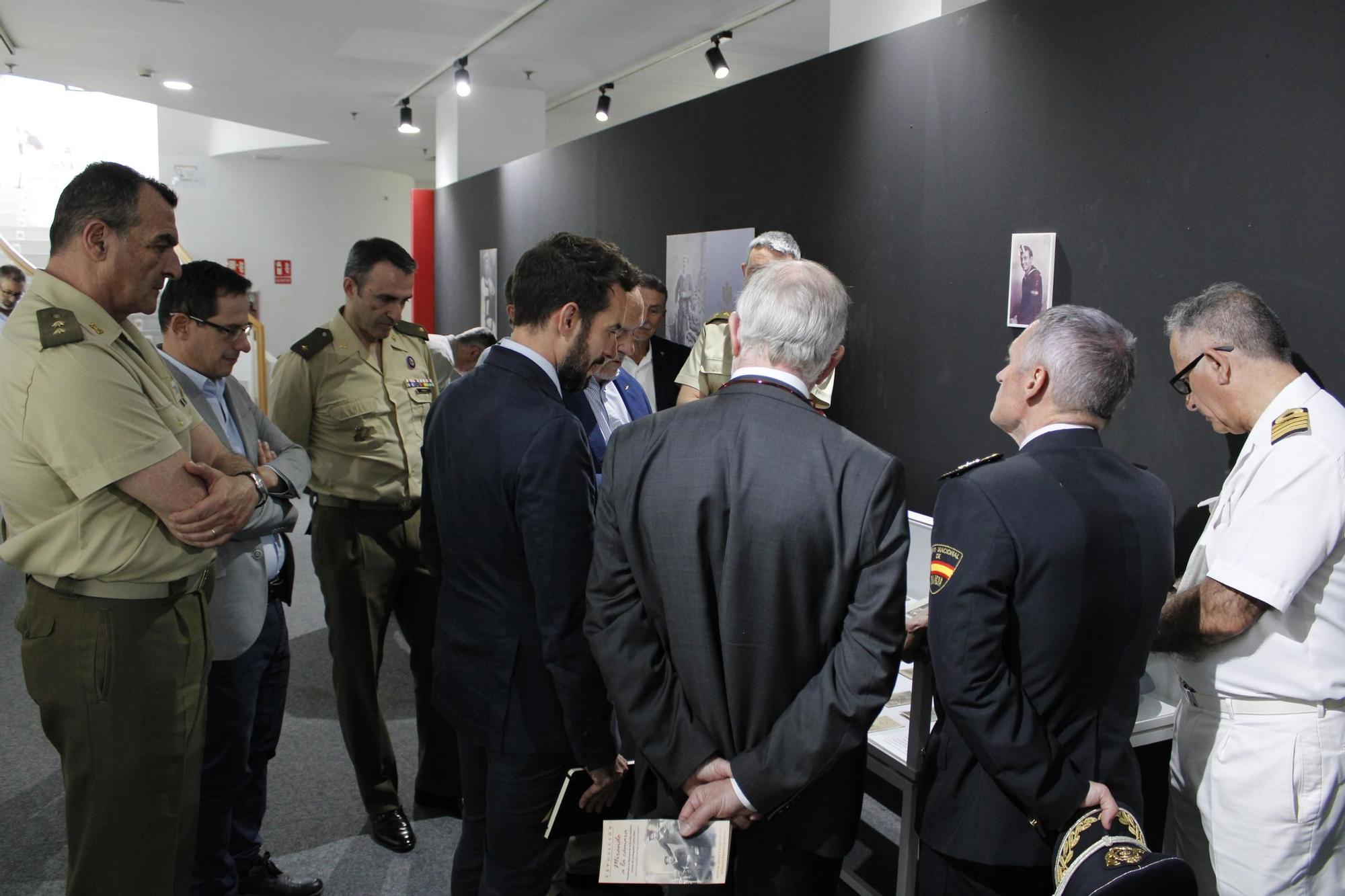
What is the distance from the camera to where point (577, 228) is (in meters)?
6.50

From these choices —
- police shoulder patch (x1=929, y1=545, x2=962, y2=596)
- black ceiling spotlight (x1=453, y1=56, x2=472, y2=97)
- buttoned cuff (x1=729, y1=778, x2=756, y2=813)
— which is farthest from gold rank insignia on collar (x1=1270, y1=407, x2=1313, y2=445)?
black ceiling spotlight (x1=453, y1=56, x2=472, y2=97)

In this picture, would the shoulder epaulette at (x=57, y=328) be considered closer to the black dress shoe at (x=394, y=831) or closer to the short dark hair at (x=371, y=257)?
the short dark hair at (x=371, y=257)

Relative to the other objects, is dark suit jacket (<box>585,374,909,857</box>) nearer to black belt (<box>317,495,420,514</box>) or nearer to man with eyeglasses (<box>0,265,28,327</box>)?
black belt (<box>317,495,420,514</box>)

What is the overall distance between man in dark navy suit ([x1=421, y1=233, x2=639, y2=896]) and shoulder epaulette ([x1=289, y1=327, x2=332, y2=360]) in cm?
122

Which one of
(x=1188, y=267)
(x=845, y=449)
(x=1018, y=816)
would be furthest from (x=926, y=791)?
(x=1188, y=267)

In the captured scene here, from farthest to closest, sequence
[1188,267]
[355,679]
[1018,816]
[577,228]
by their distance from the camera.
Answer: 1. [577,228]
2. [355,679]
3. [1188,267]
4. [1018,816]

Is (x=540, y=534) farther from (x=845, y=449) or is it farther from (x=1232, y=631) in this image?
(x=1232, y=631)

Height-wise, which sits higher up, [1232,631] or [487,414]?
[487,414]

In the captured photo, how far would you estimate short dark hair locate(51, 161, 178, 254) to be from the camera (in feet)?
5.96

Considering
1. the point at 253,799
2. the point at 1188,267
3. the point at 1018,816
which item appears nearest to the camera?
the point at 1018,816

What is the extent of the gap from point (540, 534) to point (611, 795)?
1.87 ft

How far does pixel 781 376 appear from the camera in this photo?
60.3 inches

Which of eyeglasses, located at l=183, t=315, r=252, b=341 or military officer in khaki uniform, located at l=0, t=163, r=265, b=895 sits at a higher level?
eyeglasses, located at l=183, t=315, r=252, b=341

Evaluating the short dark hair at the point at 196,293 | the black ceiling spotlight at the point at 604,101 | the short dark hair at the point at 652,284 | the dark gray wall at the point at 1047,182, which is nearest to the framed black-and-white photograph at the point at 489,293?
the black ceiling spotlight at the point at 604,101
